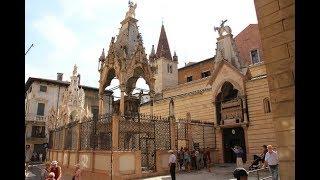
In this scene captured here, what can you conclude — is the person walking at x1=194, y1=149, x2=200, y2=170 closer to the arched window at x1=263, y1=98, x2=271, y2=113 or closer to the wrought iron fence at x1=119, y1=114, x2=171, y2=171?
the wrought iron fence at x1=119, y1=114, x2=171, y2=171

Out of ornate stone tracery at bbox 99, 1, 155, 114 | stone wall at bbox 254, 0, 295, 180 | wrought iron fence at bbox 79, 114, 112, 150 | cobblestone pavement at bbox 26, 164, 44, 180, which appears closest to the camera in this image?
stone wall at bbox 254, 0, 295, 180

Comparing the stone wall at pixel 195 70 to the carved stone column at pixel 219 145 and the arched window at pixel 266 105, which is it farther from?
the arched window at pixel 266 105

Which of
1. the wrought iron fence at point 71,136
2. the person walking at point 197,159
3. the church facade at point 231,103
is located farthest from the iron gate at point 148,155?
the wrought iron fence at point 71,136

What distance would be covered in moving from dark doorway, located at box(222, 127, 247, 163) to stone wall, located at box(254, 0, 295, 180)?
64.6 ft

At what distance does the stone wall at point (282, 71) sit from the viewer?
3385 mm

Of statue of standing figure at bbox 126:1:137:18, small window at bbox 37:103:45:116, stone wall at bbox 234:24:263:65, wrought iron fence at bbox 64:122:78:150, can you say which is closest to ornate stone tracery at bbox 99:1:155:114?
statue of standing figure at bbox 126:1:137:18

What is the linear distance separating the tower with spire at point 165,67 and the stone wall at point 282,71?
34443 mm

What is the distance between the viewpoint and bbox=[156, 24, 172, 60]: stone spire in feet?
135

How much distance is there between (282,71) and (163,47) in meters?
39.3
